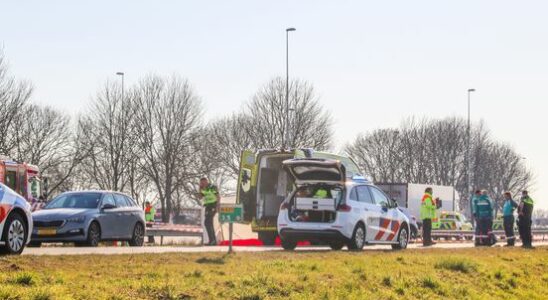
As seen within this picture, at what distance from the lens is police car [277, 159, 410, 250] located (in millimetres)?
21484

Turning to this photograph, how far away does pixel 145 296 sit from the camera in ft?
36.5

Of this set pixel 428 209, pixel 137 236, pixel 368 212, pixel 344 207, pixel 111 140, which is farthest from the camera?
pixel 111 140

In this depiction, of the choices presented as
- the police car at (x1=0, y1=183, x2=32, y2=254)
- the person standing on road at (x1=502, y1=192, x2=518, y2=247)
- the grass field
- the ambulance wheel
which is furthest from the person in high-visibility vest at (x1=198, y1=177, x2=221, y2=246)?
the person standing on road at (x1=502, y1=192, x2=518, y2=247)

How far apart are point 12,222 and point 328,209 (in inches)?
307

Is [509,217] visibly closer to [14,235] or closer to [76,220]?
[76,220]

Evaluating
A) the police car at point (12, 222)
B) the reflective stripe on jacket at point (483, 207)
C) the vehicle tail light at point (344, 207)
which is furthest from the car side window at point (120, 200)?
the reflective stripe on jacket at point (483, 207)

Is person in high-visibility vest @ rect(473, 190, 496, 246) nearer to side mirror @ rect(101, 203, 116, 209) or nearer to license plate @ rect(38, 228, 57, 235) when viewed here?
side mirror @ rect(101, 203, 116, 209)

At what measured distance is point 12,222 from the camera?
51.4 ft

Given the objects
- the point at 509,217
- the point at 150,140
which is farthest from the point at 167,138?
the point at 509,217

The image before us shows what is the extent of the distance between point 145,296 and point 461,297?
6541 millimetres

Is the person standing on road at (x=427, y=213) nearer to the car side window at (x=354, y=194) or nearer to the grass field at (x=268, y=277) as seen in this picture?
the car side window at (x=354, y=194)

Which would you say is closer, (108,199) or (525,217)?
(108,199)

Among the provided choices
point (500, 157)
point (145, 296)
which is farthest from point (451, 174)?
point (145, 296)

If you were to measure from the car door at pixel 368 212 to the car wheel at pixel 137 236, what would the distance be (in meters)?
5.83
